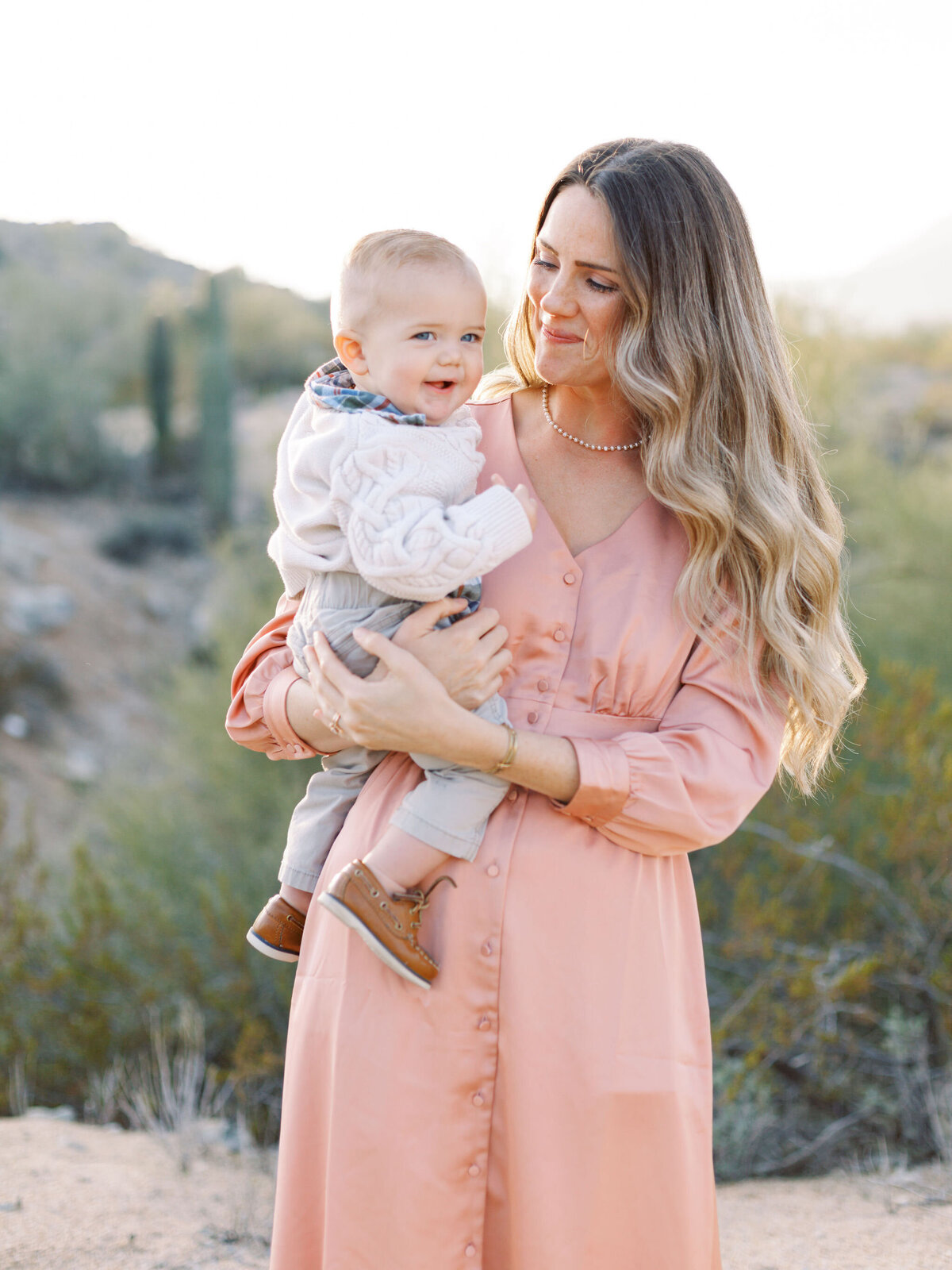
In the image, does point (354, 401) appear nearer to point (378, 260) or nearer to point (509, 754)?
point (378, 260)

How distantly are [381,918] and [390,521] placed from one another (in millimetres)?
603

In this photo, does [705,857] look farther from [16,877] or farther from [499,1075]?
[499,1075]

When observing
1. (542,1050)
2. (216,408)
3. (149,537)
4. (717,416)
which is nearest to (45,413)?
(149,537)

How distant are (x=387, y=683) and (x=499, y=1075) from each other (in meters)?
0.64

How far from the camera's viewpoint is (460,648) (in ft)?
5.77

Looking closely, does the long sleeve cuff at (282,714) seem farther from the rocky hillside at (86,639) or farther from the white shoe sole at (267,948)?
the rocky hillside at (86,639)

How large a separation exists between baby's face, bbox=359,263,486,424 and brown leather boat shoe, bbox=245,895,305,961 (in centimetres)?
92

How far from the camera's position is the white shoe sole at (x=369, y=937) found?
166cm

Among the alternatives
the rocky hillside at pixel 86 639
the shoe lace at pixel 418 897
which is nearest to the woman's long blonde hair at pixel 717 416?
the shoe lace at pixel 418 897

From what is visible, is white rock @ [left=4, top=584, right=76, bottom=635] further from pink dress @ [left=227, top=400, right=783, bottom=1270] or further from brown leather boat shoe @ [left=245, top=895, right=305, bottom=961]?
pink dress @ [left=227, top=400, right=783, bottom=1270]

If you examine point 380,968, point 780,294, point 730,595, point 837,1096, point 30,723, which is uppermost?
point 780,294

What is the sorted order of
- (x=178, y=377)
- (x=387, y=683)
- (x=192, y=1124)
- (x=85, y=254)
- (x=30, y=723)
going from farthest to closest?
(x=85, y=254) → (x=178, y=377) → (x=30, y=723) → (x=192, y=1124) → (x=387, y=683)

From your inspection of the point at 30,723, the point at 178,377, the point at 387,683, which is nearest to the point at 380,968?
the point at 387,683

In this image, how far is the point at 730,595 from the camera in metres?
1.94
